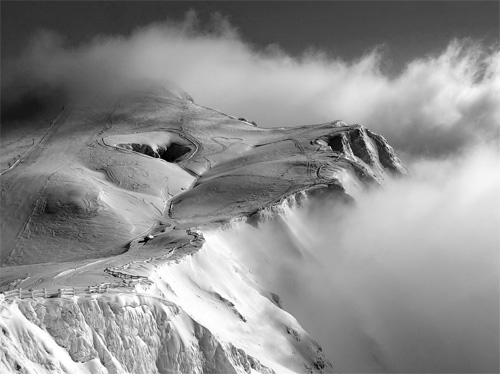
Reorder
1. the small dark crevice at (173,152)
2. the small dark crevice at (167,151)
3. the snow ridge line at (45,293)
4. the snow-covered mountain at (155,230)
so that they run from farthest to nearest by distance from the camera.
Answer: the small dark crevice at (173,152) → the small dark crevice at (167,151) → the snow-covered mountain at (155,230) → the snow ridge line at (45,293)

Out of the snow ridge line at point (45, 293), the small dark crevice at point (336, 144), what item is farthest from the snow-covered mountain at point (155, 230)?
the small dark crevice at point (336, 144)

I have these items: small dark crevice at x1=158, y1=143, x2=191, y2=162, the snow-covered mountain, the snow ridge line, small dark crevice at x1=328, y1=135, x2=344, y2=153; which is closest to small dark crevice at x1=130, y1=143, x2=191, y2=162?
small dark crevice at x1=158, y1=143, x2=191, y2=162

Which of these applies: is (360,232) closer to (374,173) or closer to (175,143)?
(374,173)

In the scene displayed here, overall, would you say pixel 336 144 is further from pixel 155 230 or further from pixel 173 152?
pixel 155 230

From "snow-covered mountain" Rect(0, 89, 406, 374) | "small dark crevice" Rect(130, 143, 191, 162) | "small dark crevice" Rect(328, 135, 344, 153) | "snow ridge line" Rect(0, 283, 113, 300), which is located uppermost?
"small dark crevice" Rect(328, 135, 344, 153)

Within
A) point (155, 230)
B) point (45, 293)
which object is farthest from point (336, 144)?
point (45, 293)

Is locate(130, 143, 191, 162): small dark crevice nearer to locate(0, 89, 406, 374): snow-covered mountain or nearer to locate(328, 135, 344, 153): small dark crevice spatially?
locate(0, 89, 406, 374): snow-covered mountain

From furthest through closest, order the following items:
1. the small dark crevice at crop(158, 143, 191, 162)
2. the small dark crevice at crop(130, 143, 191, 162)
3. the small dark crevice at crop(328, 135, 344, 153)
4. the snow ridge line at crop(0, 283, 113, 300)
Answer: the small dark crevice at crop(158, 143, 191, 162) < the small dark crevice at crop(328, 135, 344, 153) < the small dark crevice at crop(130, 143, 191, 162) < the snow ridge line at crop(0, 283, 113, 300)

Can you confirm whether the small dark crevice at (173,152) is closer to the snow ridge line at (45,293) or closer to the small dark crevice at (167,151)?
the small dark crevice at (167,151)
